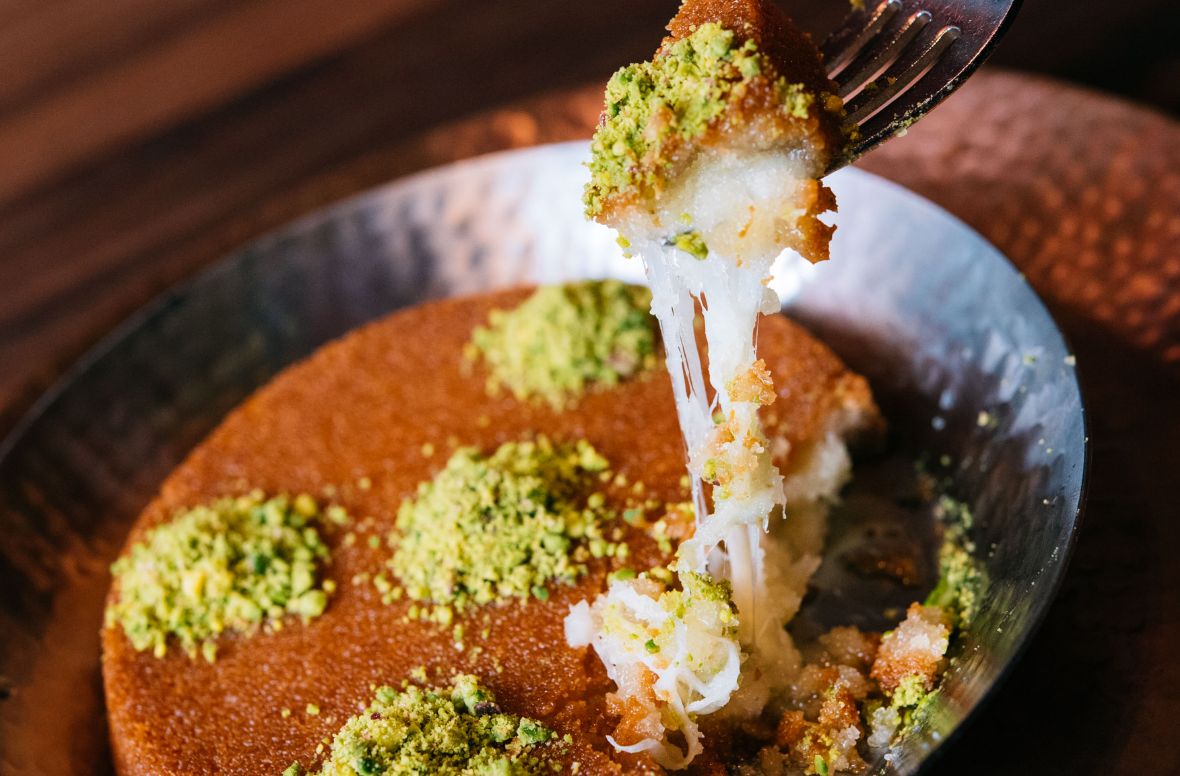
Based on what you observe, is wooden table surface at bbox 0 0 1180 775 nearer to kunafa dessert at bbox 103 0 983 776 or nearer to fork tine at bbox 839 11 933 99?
kunafa dessert at bbox 103 0 983 776

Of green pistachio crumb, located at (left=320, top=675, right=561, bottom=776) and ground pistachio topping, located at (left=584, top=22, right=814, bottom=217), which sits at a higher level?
ground pistachio topping, located at (left=584, top=22, right=814, bottom=217)

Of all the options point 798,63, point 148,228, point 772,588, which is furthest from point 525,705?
point 148,228

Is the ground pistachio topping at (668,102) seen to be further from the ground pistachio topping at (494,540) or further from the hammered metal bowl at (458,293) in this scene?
the hammered metal bowl at (458,293)

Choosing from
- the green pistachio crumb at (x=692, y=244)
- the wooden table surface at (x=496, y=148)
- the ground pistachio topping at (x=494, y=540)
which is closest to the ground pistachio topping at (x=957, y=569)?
the wooden table surface at (x=496, y=148)

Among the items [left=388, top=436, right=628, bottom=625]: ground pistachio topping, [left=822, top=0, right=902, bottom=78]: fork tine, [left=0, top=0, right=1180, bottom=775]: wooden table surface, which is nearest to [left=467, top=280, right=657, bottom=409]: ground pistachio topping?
[left=388, top=436, right=628, bottom=625]: ground pistachio topping

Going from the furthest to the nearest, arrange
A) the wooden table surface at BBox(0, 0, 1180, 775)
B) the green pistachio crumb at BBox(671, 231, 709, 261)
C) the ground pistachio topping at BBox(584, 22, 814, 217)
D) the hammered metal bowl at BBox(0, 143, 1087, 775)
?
the hammered metal bowl at BBox(0, 143, 1087, 775) → the wooden table surface at BBox(0, 0, 1180, 775) → the green pistachio crumb at BBox(671, 231, 709, 261) → the ground pistachio topping at BBox(584, 22, 814, 217)
